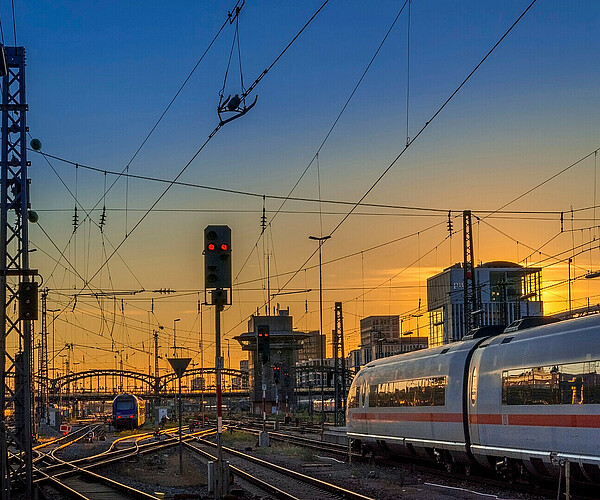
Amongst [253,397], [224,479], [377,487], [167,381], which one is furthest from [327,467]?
[167,381]

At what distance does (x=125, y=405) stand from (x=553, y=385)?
65860mm

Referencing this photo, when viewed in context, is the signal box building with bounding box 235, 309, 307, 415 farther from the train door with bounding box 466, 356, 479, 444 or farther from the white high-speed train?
the train door with bounding box 466, 356, 479, 444

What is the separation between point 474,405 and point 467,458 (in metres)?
1.75

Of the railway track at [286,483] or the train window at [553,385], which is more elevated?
the train window at [553,385]

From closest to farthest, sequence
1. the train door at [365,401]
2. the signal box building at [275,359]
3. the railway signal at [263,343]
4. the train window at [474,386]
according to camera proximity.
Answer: the train window at [474,386]
the train door at [365,401]
the railway signal at [263,343]
the signal box building at [275,359]

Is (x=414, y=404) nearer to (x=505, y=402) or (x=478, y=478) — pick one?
(x=478, y=478)

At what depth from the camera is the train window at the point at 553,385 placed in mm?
18969

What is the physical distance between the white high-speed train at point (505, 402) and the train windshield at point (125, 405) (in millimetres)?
52127

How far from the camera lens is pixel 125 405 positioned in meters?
82.4

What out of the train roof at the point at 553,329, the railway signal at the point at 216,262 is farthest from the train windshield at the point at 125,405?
the railway signal at the point at 216,262

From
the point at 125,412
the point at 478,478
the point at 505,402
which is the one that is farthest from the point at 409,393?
the point at 125,412

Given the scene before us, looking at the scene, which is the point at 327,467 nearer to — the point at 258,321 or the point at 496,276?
the point at 258,321

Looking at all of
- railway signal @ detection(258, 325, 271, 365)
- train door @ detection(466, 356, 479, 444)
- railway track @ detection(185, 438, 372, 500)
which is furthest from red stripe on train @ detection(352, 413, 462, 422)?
railway signal @ detection(258, 325, 271, 365)

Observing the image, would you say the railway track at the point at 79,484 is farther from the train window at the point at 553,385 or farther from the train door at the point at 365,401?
the train door at the point at 365,401
